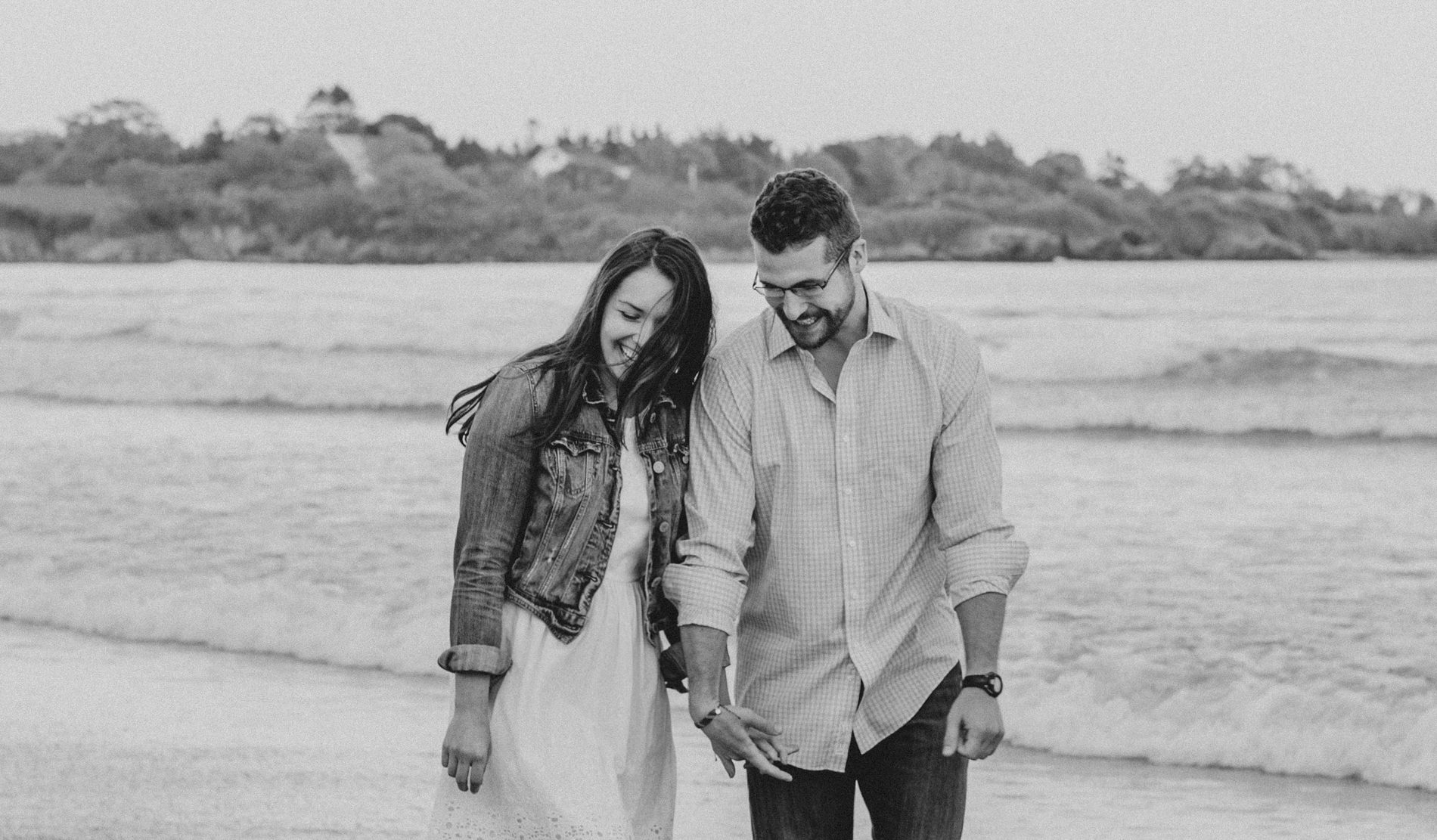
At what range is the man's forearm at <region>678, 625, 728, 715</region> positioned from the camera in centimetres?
221

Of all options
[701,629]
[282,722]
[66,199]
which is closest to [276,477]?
[282,722]

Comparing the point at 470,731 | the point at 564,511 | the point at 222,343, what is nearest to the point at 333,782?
the point at 470,731

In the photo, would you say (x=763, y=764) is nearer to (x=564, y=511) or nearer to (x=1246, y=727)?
(x=564, y=511)

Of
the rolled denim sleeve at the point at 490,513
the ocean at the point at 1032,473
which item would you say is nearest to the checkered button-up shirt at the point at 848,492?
the rolled denim sleeve at the point at 490,513

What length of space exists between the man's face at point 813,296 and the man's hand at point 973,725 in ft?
1.75

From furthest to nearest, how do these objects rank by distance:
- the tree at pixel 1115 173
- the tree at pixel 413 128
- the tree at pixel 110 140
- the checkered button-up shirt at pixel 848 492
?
the tree at pixel 413 128 < the tree at pixel 110 140 < the tree at pixel 1115 173 < the checkered button-up shirt at pixel 848 492

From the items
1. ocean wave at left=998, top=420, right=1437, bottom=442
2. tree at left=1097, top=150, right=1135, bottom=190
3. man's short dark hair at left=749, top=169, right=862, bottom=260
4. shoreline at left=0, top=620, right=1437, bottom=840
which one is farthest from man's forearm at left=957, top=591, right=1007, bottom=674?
tree at left=1097, top=150, right=1135, bottom=190

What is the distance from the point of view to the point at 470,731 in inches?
86.9

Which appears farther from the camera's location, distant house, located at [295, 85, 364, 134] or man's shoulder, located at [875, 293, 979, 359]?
distant house, located at [295, 85, 364, 134]

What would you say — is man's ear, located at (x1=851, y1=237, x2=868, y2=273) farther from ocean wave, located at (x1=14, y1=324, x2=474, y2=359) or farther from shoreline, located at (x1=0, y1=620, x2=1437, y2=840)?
ocean wave, located at (x1=14, y1=324, x2=474, y2=359)

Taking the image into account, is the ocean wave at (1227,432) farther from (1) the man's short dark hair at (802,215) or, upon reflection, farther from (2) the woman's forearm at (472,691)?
(2) the woman's forearm at (472,691)

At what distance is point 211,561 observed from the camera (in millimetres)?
8453

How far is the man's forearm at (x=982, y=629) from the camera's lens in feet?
7.31

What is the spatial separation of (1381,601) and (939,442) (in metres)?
5.75
